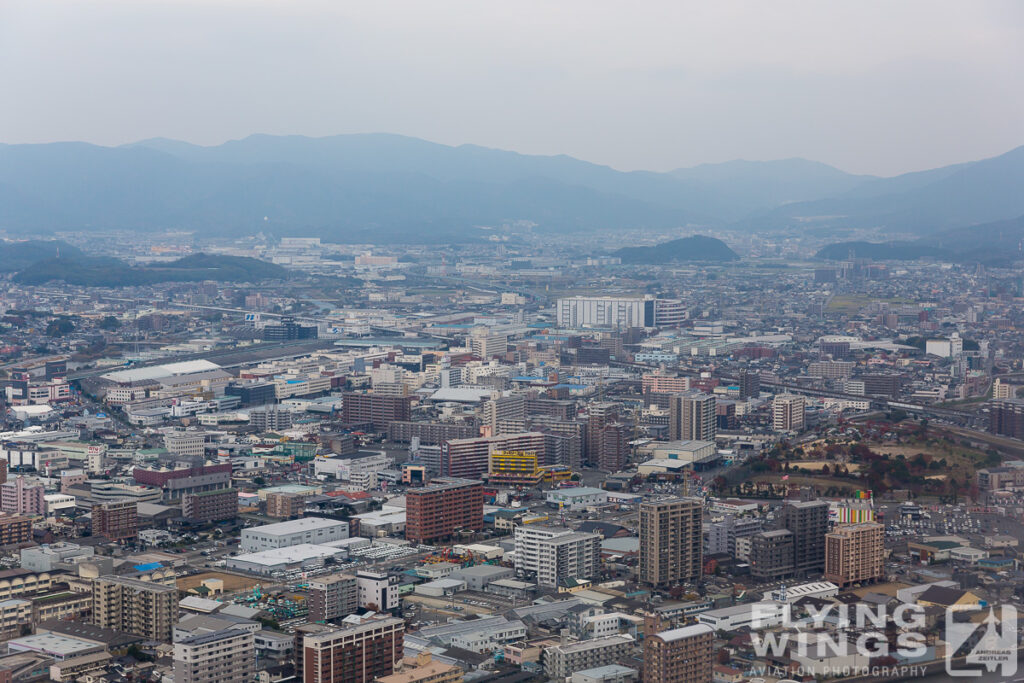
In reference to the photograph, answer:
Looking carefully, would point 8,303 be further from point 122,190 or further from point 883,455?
point 122,190

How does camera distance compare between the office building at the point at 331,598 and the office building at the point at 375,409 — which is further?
the office building at the point at 375,409

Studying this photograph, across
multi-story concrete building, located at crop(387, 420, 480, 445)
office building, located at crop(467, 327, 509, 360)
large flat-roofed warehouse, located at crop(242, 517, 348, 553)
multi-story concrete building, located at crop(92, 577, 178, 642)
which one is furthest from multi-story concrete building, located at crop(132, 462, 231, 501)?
office building, located at crop(467, 327, 509, 360)

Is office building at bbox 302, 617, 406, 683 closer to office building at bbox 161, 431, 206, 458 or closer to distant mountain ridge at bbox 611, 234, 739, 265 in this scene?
office building at bbox 161, 431, 206, 458

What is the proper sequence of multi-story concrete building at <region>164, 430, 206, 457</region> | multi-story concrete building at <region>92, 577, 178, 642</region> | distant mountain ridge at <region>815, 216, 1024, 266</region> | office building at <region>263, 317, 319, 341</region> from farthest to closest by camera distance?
distant mountain ridge at <region>815, 216, 1024, 266</region> < office building at <region>263, 317, 319, 341</region> < multi-story concrete building at <region>164, 430, 206, 457</region> < multi-story concrete building at <region>92, 577, 178, 642</region>

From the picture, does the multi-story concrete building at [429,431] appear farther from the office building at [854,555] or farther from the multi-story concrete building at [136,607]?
the multi-story concrete building at [136,607]

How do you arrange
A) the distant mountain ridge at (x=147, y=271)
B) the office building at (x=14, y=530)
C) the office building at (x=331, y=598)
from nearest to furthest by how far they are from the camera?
1. the office building at (x=331, y=598)
2. the office building at (x=14, y=530)
3. the distant mountain ridge at (x=147, y=271)

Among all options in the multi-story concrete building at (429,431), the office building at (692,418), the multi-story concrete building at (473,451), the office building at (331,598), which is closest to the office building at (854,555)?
the office building at (331,598)
